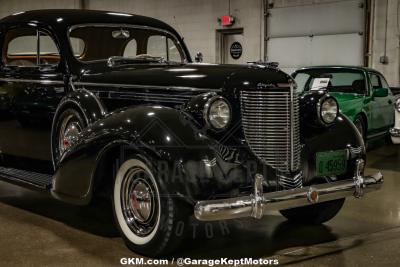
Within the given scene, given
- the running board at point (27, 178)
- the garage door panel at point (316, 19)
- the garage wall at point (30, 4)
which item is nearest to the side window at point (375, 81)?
the garage door panel at point (316, 19)

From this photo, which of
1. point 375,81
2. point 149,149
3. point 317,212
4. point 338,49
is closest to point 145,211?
point 149,149

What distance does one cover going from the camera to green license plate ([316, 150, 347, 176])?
392 cm

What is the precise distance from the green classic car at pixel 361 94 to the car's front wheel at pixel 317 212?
3628 millimetres

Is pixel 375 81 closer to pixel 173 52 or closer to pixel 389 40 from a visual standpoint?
pixel 389 40

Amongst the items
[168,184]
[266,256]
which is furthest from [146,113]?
[266,256]

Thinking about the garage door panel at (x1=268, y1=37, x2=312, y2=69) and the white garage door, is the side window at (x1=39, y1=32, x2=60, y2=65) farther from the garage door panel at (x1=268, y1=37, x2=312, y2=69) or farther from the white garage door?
the garage door panel at (x1=268, y1=37, x2=312, y2=69)

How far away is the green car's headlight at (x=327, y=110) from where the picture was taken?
4.11m

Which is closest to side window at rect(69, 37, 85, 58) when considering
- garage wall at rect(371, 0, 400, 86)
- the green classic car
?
the green classic car

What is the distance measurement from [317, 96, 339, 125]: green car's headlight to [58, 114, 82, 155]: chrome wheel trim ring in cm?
186

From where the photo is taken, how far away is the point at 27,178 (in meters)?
4.55

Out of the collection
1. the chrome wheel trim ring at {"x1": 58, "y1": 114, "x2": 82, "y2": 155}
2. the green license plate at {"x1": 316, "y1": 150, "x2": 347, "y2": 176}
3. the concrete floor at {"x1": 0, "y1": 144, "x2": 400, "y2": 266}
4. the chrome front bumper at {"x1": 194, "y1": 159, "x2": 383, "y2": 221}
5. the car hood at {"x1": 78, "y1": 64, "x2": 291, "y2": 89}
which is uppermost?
the car hood at {"x1": 78, "y1": 64, "x2": 291, "y2": 89}

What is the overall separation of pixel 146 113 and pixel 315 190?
3.98 feet

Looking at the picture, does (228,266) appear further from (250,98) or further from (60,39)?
(60,39)

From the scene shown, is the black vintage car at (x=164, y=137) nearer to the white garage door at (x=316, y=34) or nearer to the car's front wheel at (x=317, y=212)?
the car's front wheel at (x=317, y=212)
